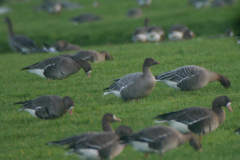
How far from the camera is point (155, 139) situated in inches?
250

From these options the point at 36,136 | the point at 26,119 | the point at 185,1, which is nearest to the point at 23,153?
the point at 36,136

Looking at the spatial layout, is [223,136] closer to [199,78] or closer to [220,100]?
[220,100]

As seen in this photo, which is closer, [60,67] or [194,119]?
[194,119]

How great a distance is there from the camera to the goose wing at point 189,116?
746 cm

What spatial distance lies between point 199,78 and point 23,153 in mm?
6427

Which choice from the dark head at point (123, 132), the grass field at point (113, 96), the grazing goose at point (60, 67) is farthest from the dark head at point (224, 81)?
the dark head at point (123, 132)

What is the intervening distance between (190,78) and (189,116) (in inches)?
155

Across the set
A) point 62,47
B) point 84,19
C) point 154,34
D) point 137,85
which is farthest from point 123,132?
point 84,19

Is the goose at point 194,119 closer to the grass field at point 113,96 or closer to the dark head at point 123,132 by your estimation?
the grass field at point 113,96

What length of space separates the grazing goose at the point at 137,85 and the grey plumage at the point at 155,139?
3698mm

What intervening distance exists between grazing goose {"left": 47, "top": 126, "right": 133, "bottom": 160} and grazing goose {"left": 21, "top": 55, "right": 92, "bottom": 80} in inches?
270

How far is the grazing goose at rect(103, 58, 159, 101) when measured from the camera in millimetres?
10242

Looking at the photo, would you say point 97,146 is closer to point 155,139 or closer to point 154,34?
point 155,139

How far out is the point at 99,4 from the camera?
43.8 m
